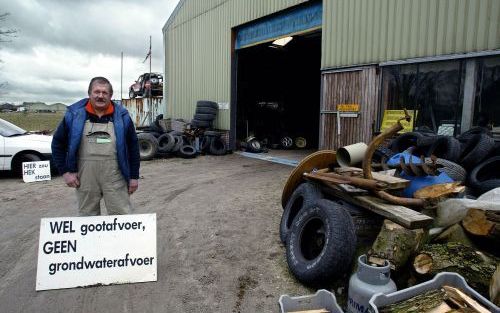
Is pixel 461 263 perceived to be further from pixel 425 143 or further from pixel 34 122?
pixel 34 122

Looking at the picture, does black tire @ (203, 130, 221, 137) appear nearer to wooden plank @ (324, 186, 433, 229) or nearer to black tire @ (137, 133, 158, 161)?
black tire @ (137, 133, 158, 161)

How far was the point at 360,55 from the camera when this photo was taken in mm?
8680

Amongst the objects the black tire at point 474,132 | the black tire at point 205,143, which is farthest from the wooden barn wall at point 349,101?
the black tire at point 205,143

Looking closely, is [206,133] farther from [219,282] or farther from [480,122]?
[219,282]

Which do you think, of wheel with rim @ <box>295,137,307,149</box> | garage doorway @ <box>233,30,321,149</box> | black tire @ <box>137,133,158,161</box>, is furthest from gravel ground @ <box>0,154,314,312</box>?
garage doorway @ <box>233,30,321,149</box>

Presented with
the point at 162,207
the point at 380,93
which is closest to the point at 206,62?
the point at 380,93

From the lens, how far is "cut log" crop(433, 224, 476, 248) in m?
3.43

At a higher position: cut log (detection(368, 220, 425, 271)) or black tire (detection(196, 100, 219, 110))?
black tire (detection(196, 100, 219, 110))

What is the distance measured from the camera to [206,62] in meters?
14.6

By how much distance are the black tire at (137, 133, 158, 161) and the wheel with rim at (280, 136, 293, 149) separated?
609 centimetres

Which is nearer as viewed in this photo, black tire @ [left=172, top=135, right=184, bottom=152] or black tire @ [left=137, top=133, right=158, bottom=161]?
black tire @ [left=137, top=133, right=158, bottom=161]

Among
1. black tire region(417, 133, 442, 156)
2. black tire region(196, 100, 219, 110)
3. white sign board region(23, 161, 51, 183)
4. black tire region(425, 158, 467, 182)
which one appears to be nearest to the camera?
black tire region(425, 158, 467, 182)

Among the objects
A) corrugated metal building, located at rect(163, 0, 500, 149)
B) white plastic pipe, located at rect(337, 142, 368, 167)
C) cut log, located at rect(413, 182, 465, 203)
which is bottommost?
cut log, located at rect(413, 182, 465, 203)

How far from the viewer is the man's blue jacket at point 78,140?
3.42m
